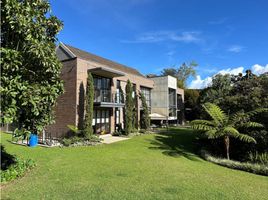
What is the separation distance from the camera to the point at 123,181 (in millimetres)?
7867

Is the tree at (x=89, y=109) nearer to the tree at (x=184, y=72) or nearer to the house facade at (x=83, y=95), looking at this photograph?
the house facade at (x=83, y=95)

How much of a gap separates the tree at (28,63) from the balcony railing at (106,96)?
12986mm

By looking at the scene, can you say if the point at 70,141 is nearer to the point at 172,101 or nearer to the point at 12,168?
the point at 12,168

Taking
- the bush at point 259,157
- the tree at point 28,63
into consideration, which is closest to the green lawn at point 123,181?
the tree at point 28,63

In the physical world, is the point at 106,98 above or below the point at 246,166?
above

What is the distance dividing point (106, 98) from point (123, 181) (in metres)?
13.9

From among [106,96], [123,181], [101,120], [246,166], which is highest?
[106,96]

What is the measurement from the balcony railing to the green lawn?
9.02m

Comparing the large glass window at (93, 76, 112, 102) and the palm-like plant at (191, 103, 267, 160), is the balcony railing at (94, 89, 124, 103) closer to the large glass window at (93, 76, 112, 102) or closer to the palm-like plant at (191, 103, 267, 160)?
the large glass window at (93, 76, 112, 102)

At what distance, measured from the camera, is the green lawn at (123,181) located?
6633mm

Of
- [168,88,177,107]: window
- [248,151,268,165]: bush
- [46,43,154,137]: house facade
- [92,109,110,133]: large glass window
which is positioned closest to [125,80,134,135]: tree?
[46,43,154,137]: house facade

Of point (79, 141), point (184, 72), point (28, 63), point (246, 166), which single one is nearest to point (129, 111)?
point (79, 141)

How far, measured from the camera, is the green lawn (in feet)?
21.8

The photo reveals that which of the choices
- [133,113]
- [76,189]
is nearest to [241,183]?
[76,189]
